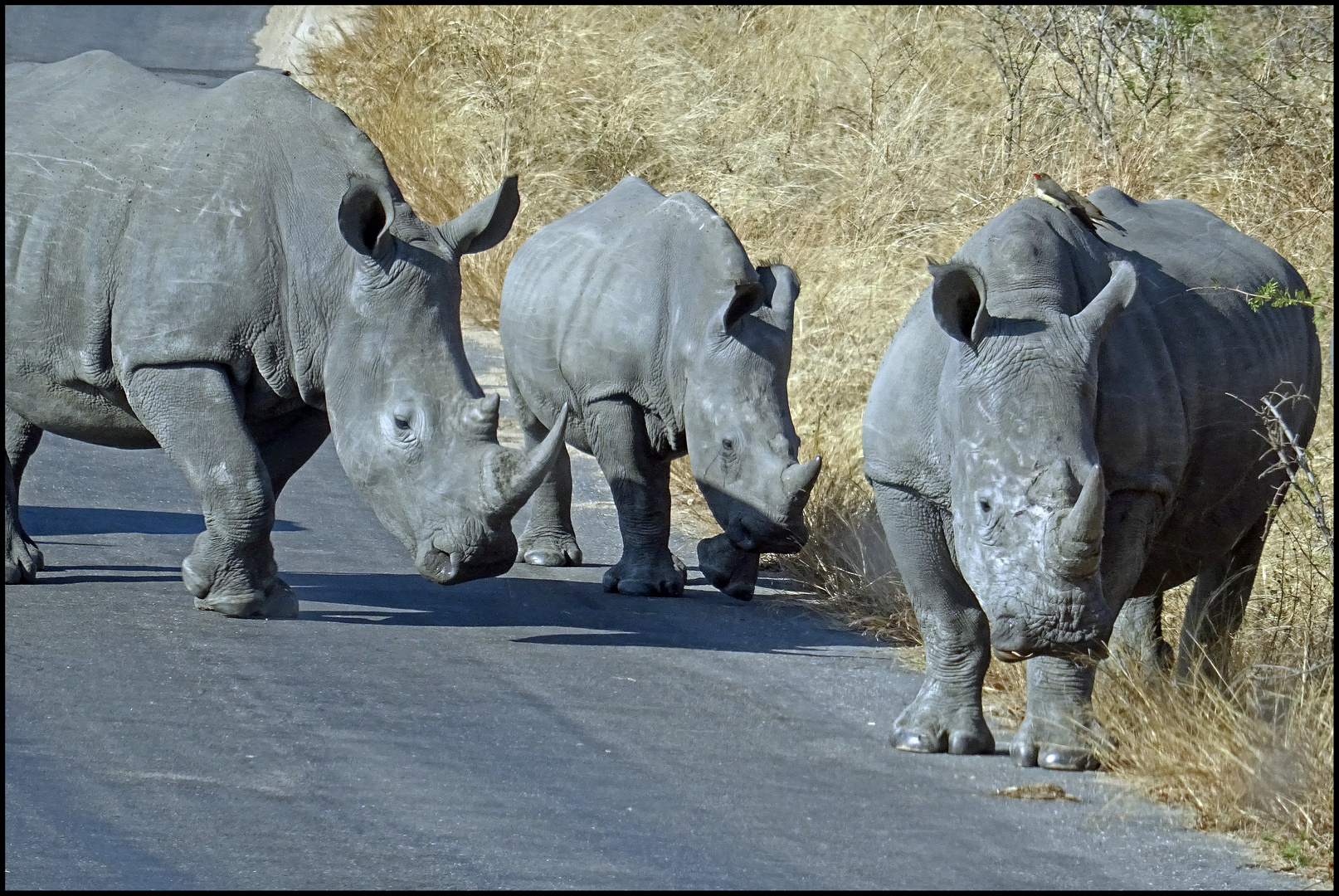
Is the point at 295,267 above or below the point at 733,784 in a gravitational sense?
above

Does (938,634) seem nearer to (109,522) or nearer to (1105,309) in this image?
(1105,309)

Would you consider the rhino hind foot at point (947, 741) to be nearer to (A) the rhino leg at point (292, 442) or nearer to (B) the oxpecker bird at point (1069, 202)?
(B) the oxpecker bird at point (1069, 202)

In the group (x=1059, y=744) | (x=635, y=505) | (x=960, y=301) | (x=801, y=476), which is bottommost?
(x=635, y=505)

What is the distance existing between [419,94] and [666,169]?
2.73m

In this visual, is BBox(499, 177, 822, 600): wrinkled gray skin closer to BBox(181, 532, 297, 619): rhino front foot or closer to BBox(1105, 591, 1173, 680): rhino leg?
BBox(1105, 591, 1173, 680): rhino leg

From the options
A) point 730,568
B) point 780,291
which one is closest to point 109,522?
point 730,568

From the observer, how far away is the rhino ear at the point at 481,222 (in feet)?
21.3

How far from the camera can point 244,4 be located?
2277cm

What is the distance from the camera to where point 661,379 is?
759 cm

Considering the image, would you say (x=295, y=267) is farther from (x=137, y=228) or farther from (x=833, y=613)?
(x=833, y=613)

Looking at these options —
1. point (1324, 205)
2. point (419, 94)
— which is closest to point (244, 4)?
point (419, 94)

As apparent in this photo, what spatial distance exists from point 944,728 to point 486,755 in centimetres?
142

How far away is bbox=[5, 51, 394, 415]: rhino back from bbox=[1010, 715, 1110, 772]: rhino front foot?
2904 mm

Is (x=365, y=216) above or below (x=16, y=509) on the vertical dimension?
above
